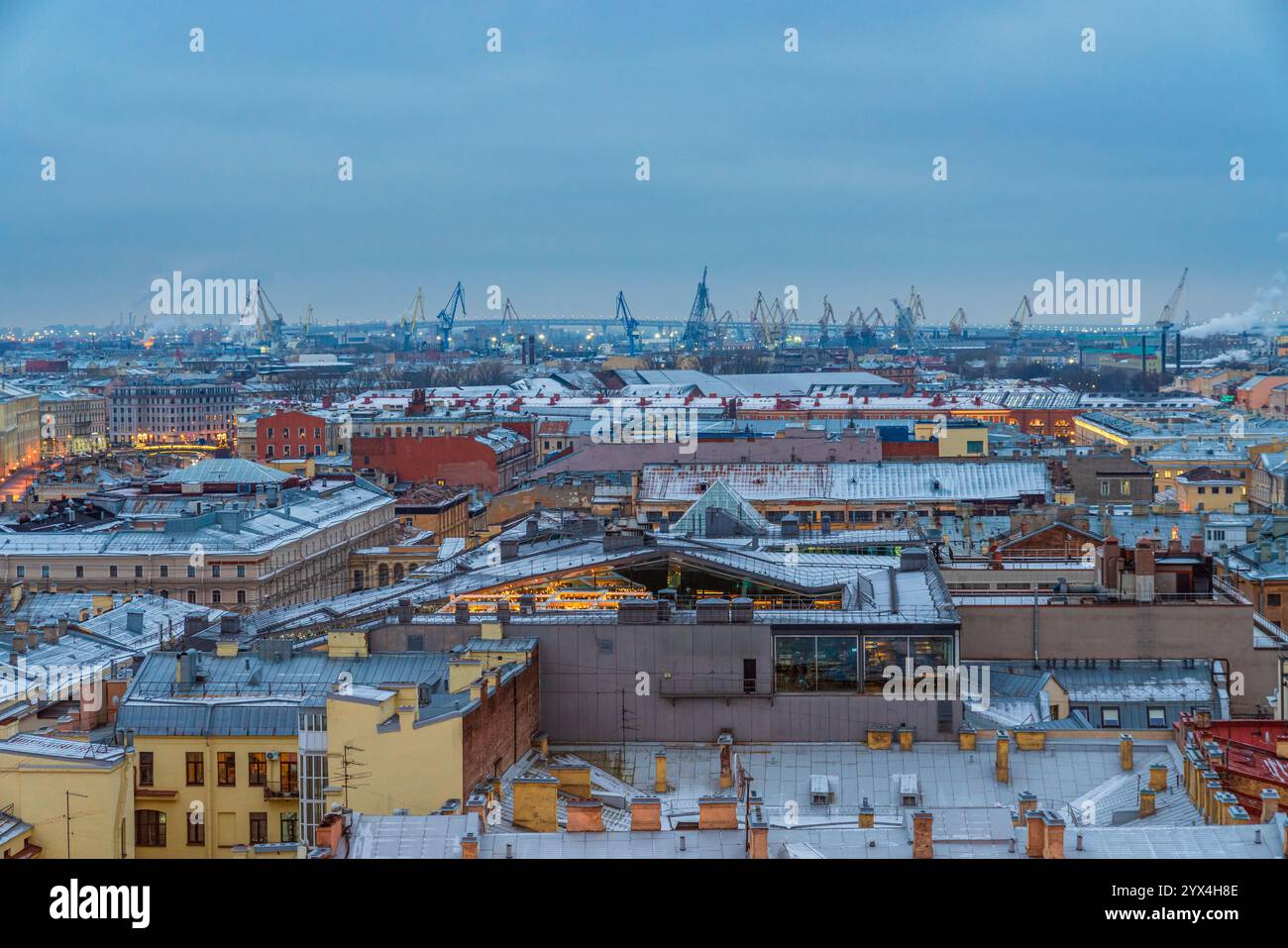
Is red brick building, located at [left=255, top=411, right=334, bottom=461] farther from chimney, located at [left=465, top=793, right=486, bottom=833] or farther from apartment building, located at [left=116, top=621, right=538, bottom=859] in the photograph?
chimney, located at [left=465, top=793, right=486, bottom=833]

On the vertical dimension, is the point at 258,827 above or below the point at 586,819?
below

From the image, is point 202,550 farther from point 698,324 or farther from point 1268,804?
point 698,324

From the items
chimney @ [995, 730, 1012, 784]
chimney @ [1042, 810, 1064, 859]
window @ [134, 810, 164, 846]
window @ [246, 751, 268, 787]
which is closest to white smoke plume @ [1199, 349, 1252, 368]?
chimney @ [995, 730, 1012, 784]

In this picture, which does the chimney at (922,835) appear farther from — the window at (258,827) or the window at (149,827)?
the window at (149,827)

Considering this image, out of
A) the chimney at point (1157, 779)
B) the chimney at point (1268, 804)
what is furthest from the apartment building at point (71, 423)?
the chimney at point (1268, 804)

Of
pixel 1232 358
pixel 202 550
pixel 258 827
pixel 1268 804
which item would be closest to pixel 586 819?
pixel 1268 804
